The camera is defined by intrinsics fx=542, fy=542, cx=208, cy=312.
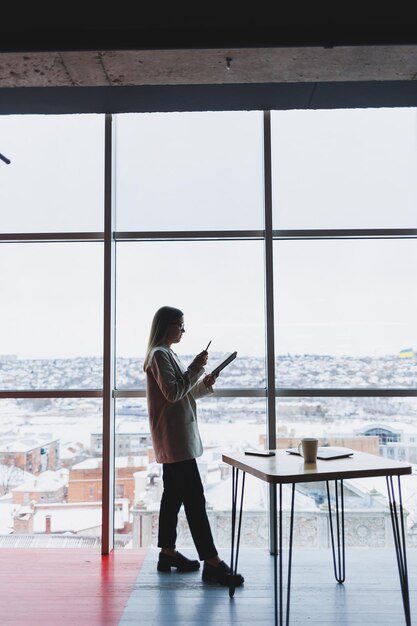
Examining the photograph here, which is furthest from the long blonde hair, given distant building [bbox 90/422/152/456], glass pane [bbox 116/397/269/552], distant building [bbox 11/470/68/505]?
distant building [bbox 11/470/68/505]

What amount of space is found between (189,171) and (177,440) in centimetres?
185

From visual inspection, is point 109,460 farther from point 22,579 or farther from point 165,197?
point 165,197

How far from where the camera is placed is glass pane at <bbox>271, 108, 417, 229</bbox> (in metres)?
3.67

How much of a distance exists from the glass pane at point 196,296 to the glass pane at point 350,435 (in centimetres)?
42

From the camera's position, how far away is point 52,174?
378cm

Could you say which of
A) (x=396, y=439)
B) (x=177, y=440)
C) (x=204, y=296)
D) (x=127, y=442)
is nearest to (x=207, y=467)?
(x=127, y=442)

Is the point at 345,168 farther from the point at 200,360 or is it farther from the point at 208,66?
the point at 200,360

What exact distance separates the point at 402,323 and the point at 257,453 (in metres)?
1.53

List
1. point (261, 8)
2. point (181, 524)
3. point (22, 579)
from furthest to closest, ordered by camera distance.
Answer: point (181, 524) → point (22, 579) → point (261, 8)

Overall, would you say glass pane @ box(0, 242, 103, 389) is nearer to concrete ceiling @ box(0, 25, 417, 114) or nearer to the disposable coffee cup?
concrete ceiling @ box(0, 25, 417, 114)

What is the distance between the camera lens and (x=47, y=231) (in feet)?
12.2

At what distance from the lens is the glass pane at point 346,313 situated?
3594mm

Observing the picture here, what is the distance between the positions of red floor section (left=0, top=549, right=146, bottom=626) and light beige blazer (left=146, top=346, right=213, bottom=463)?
0.72 metres

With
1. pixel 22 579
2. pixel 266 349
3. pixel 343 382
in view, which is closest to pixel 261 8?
pixel 266 349
